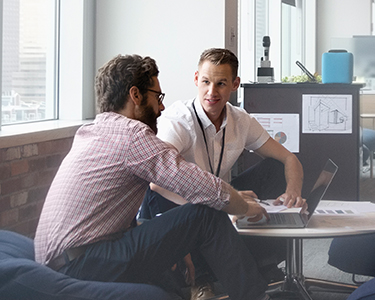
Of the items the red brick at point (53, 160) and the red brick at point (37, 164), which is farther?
the red brick at point (53, 160)

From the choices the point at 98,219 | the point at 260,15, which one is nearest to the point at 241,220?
the point at 98,219

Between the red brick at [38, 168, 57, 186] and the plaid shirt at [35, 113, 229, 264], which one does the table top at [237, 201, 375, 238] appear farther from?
the red brick at [38, 168, 57, 186]

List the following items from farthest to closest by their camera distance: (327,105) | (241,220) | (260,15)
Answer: (260,15) → (327,105) → (241,220)

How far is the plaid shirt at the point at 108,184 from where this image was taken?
5.43ft

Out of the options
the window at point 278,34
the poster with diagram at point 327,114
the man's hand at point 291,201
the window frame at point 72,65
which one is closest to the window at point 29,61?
the window frame at point 72,65

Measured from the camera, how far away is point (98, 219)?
168 centimetres

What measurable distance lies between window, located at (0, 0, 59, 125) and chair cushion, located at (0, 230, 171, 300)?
1.25 meters

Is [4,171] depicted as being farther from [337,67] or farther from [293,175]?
[337,67]

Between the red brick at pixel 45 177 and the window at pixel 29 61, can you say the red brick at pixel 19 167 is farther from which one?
the window at pixel 29 61

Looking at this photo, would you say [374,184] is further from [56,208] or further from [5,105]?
[56,208]

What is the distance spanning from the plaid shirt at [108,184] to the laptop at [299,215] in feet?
0.52

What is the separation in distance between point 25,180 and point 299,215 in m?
1.35

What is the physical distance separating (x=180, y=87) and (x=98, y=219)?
1825 mm

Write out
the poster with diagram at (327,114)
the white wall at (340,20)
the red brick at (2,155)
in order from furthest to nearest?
the white wall at (340,20) → the poster with diagram at (327,114) → the red brick at (2,155)
